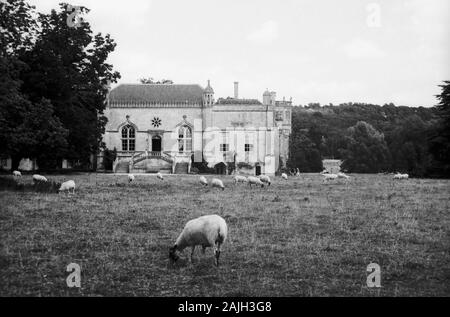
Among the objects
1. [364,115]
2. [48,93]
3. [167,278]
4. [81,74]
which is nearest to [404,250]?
[167,278]

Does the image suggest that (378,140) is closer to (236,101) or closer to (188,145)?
(236,101)

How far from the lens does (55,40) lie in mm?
37094

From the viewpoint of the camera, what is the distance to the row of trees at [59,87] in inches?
1062

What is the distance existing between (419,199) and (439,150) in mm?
28100

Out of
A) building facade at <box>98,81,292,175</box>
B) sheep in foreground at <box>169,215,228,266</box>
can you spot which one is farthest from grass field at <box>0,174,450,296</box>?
building facade at <box>98,81,292,175</box>

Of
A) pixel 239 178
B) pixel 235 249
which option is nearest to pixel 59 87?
pixel 239 178

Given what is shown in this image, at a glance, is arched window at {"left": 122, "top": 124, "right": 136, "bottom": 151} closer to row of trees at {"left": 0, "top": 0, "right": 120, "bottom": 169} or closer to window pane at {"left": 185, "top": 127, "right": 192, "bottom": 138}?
window pane at {"left": 185, "top": 127, "right": 192, "bottom": 138}

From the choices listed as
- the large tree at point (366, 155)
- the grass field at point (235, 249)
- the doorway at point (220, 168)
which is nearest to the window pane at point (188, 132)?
the doorway at point (220, 168)

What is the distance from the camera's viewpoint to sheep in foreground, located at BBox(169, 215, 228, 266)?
31.3 feet

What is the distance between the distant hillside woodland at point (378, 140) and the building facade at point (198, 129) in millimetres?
15737

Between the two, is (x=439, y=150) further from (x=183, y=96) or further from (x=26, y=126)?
(x=26, y=126)

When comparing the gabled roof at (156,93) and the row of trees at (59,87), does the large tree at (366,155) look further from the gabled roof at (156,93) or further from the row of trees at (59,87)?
the row of trees at (59,87)

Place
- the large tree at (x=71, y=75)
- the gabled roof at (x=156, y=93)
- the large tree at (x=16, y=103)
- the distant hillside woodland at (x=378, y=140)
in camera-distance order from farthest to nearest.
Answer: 1. the gabled roof at (x=156, y=93)
2. the distant hillside woodland at (x=378, y=140)
3. the large tree at (x=71, y=75)
4. the large tree at (x=16, y=103)

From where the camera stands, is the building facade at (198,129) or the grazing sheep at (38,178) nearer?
the grazing sheep at (38,178)
